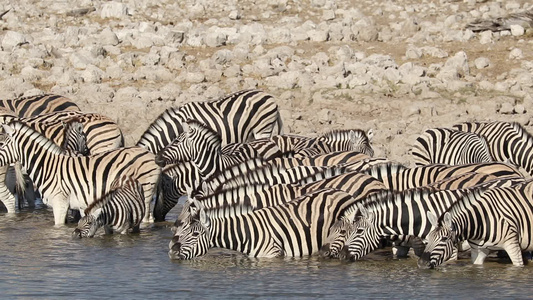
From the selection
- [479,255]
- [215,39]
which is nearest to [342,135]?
[479,255]

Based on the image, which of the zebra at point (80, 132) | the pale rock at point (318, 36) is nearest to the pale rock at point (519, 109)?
the pale rock at point (318, 36)

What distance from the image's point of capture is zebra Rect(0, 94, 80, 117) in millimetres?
17594

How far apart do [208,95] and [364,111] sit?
275 cm

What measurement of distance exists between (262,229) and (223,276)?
2.49ft

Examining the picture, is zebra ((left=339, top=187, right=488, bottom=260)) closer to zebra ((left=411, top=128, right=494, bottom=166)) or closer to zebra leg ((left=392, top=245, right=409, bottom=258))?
zebra leg ((left=392, top=245, right=409, bottom=258))

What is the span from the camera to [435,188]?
11.8 m

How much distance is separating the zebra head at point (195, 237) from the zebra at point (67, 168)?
8.41 ft

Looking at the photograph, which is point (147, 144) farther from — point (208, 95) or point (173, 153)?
point (208, 95)

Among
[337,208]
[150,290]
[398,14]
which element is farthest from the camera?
[398,14]

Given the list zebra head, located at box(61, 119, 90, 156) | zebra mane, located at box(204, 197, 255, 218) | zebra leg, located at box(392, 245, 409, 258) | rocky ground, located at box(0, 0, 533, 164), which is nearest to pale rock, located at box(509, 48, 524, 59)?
rocky ground, located at box(0, 0, 533, 164)

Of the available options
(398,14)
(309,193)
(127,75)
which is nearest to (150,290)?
(309,193)

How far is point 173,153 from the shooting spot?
14.5 metres

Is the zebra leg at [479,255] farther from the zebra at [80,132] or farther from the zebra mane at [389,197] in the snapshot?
the zebra at [80,132]

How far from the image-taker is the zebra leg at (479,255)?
11.3m
